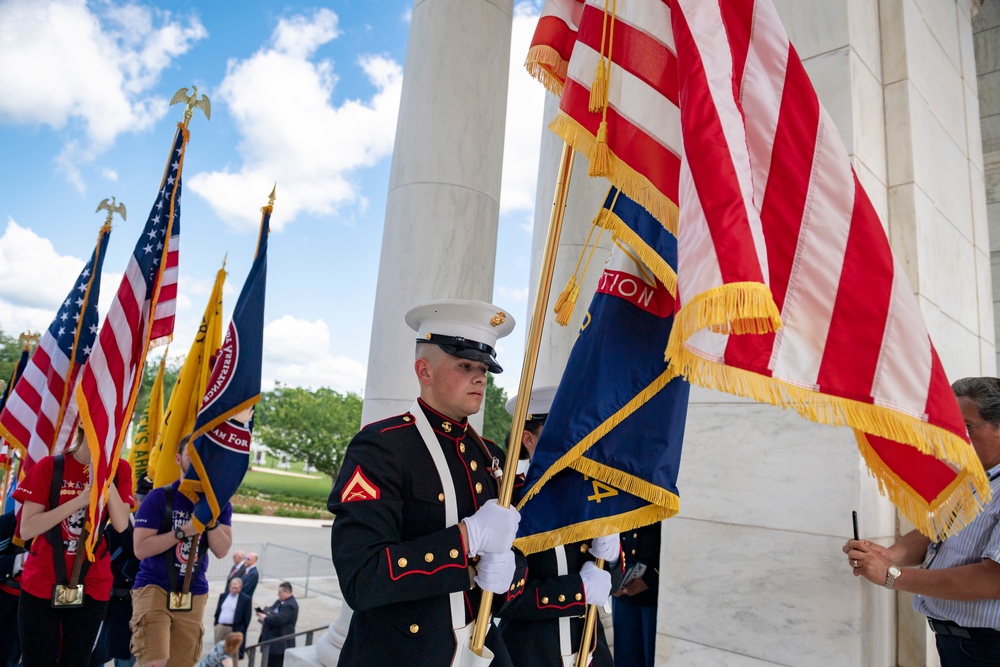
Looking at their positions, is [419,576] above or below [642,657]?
above

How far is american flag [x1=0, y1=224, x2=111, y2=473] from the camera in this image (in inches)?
260

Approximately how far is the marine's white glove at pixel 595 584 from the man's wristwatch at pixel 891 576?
4.57 feet

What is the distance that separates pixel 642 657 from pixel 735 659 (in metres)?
1.11

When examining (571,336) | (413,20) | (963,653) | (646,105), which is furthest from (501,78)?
(963,653)

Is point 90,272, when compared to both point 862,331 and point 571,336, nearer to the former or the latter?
point 571,336

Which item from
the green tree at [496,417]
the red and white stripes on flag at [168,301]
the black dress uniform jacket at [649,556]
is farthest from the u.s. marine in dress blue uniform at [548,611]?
the green tree at [496,417]

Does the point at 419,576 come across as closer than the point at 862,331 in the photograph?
No

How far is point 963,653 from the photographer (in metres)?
3.11

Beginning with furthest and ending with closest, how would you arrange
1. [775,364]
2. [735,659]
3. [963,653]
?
[735,659], [963,653], [775,364]

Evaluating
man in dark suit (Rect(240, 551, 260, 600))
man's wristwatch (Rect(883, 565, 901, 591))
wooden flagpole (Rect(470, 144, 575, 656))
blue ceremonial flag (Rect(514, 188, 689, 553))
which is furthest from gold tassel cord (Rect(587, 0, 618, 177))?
man in dark suit (Rect(240, 551, 260, 600))

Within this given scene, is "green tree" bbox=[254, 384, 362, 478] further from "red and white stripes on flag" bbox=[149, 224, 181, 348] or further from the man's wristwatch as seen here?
the man's wristwatch

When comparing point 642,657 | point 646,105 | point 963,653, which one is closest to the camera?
point 646,105

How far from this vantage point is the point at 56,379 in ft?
23.2

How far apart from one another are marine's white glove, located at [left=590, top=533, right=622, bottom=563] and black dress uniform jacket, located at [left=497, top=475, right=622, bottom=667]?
0.15 m
